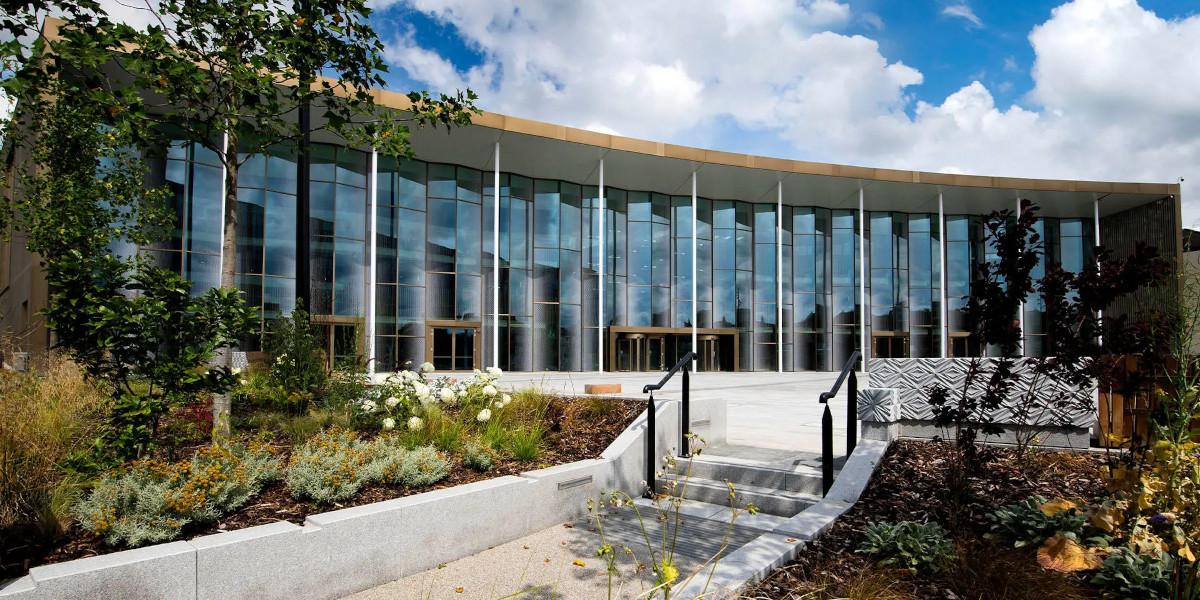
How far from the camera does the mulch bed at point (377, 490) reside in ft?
11.9

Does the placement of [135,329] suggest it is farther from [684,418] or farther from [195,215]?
[195,215]

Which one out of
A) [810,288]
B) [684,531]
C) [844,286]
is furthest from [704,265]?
[684,531]

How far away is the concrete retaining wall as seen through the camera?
3428 mm

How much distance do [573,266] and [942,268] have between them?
1911 cm

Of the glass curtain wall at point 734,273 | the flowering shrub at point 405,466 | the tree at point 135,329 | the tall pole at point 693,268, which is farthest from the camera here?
the glass curtain wall at point 734,273

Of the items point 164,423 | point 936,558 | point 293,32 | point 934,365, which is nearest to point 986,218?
point 936,558

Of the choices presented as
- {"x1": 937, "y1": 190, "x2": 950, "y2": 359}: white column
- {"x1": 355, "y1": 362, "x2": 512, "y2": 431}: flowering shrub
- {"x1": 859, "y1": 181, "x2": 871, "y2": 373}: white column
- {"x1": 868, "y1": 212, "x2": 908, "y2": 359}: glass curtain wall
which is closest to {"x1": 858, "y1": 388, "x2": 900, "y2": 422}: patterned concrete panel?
{"x1": 355, "y1": 362, "x2": 512, "y2": 431}: flowering shrub

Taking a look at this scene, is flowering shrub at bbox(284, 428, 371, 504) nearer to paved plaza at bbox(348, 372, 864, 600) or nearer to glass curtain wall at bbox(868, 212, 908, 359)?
paved plaza at bbox(348, 372, 864, 600)

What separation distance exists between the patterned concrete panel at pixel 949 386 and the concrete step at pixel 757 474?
1319 millimetres

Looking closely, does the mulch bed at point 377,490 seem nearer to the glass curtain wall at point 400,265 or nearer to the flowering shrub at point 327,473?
the flowering shrub at point 327,473

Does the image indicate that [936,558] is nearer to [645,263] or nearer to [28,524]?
[28,524]

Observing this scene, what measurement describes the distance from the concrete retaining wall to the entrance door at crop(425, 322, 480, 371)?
19880mm

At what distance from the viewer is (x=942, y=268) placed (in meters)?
33.2

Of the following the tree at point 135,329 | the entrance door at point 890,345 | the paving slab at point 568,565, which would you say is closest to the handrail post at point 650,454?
the paving slab at point 568,565
